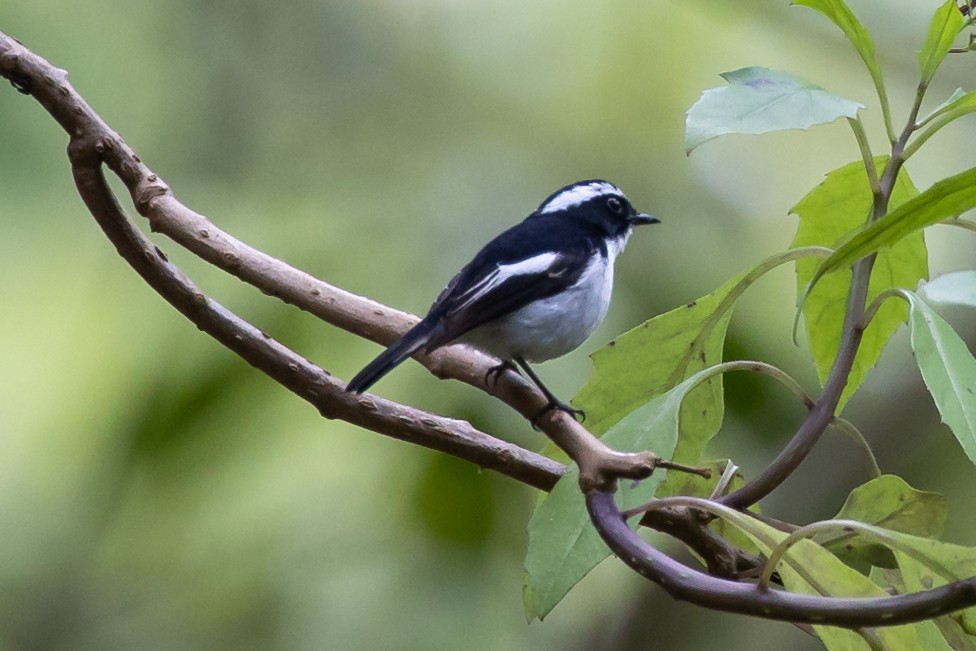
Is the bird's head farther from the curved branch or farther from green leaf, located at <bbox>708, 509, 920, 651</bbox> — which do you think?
the curved branch

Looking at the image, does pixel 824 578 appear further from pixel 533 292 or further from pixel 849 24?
pixel 533 292

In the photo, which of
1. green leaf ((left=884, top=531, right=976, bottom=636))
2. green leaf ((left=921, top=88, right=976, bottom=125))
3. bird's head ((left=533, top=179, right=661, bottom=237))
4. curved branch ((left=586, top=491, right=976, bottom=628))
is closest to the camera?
curved branch ((left=586, top=491, right=976, bottom=628))

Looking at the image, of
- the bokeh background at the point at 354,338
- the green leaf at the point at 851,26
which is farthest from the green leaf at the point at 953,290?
the bokeh background at the point at 354,338

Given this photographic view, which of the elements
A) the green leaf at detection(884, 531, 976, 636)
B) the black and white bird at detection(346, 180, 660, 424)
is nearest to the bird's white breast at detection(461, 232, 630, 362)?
the black and white bird at detection(346, 180, 660, 424)

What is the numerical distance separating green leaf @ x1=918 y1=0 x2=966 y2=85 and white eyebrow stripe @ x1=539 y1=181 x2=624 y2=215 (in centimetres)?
71

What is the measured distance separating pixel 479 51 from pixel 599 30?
222 mm

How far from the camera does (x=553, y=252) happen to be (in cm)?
131

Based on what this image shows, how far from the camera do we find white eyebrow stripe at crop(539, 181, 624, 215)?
146 cm

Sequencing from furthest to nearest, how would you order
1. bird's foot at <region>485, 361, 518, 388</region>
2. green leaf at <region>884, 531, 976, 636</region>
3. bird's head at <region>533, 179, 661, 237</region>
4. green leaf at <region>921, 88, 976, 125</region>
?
bird's head at <region>533, 179, 661, 237</region> < bird's foot at <region>485, 361, 518, 388</region> < green leaf at <region>921, 88, 976, 125</region> < green leaf at <region>884, 531, 976, 636</region>

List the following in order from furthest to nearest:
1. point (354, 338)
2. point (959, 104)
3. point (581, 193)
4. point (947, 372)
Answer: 1. point (354, 338)
2. point (581, 193)
3. point (959, 104)
4. point (947, 372)

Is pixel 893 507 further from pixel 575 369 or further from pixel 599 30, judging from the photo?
pixel 599 30

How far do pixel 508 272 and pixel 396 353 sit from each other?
0.31 meters

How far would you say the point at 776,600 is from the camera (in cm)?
49

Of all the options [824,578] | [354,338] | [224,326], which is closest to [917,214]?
[824,578]
